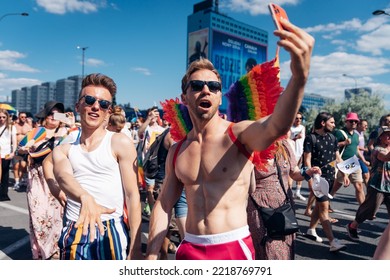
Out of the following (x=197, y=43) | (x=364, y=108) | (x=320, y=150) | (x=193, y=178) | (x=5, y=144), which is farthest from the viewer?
(x=197, y=43)

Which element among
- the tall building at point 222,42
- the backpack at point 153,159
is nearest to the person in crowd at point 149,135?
the backpack at point 153,159

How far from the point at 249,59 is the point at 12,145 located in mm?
65810

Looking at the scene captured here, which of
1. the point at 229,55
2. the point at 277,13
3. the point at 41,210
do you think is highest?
the point at 229,55

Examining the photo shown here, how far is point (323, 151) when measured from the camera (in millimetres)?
5062

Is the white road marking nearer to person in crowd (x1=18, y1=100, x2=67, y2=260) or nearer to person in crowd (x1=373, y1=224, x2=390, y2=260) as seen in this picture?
person in crowd (x1=18, y1=100, x2=67, y2=260)

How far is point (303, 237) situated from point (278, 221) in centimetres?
276

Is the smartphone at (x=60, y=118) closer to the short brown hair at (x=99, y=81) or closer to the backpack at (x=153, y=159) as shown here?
the short brown hair at (x=99, y=81)

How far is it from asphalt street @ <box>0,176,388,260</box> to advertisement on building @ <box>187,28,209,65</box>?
56.1 metres

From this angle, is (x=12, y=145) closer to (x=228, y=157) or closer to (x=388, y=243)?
(x=228, y=157)

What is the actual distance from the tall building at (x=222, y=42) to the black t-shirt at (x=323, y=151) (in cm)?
5447

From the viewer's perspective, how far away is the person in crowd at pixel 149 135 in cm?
571

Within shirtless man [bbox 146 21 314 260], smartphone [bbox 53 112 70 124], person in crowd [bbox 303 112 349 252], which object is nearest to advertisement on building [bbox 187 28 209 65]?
person in crowd [bbox 303 112 349 252]

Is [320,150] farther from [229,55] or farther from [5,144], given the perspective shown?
[229,55]

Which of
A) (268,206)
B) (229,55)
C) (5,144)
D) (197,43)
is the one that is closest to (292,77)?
(268,206)
